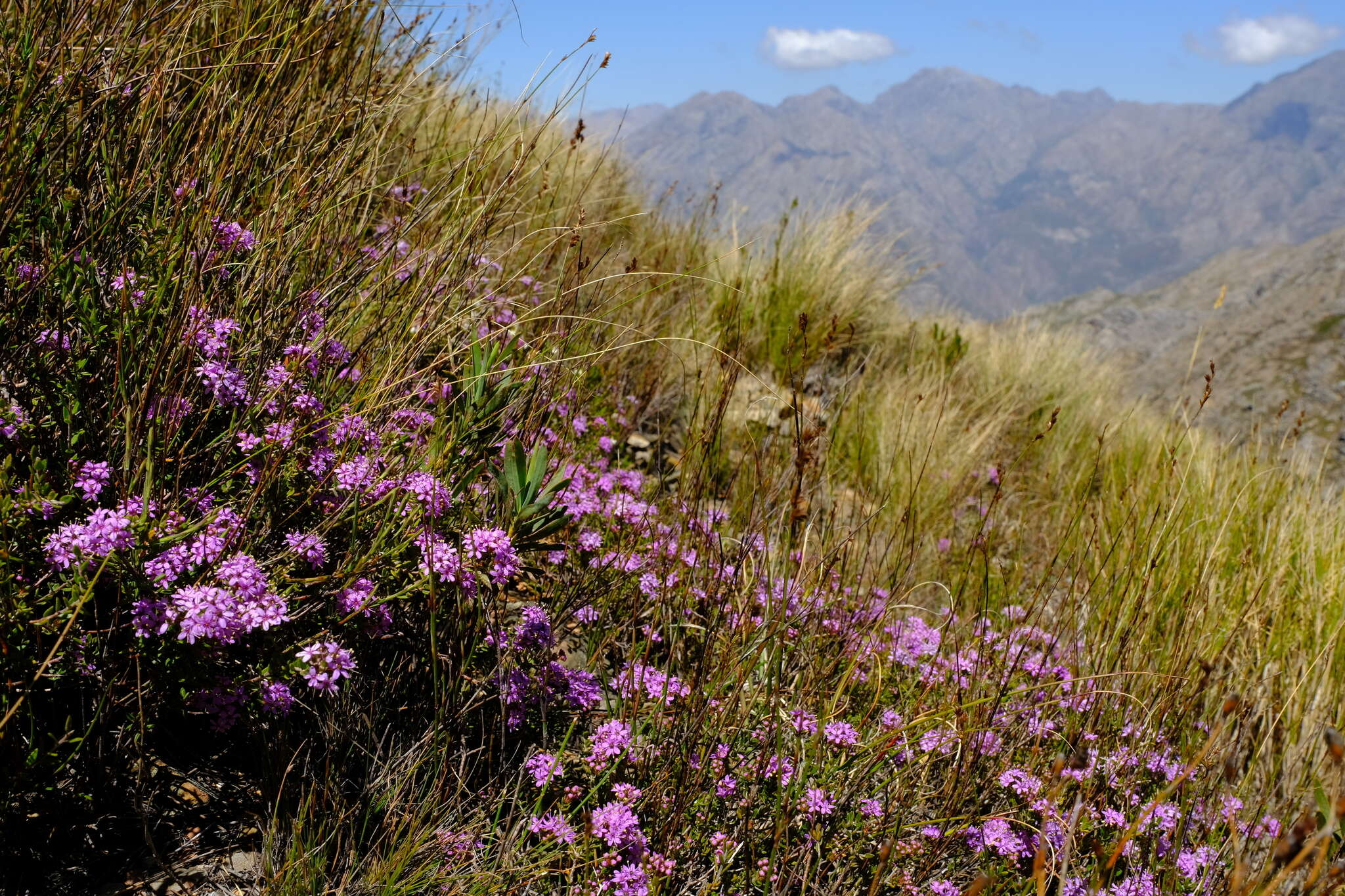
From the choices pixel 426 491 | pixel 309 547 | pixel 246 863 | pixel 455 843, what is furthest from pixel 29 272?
pixel 455 843

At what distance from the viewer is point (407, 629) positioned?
1.84 m

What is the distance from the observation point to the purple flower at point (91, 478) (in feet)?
4.63

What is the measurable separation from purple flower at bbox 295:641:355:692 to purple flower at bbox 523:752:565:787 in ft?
1.53

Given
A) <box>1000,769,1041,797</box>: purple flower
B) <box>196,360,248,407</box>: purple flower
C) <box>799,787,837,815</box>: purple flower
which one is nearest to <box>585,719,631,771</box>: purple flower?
<box>799,787,837,815</box>: purple flower

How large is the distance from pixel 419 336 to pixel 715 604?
3.79 ft

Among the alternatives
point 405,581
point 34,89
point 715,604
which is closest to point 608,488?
point 715,604

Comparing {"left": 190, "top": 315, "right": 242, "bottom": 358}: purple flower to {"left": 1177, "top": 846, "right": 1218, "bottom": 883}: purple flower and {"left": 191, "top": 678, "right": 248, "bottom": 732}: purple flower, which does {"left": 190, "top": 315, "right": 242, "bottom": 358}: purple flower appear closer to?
{"left": 191, "top": 678, "right": 248, "bottom": 732}: purple flower

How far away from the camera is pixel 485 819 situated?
1.73 metres

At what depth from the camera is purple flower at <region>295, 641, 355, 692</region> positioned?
56.3 inches

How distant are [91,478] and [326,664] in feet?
1.85

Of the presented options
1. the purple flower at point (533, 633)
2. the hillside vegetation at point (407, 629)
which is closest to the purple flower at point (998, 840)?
the hillside vegetation at point (407, 629)

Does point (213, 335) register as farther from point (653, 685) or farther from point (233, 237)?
point (653, 685)

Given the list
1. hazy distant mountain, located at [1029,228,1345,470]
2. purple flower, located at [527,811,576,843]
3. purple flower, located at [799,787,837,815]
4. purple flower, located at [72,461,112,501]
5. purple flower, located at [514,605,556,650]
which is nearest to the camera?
purple flower, located at [72,461,112,501]

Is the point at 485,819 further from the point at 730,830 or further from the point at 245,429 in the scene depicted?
the point at 245,429
